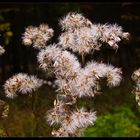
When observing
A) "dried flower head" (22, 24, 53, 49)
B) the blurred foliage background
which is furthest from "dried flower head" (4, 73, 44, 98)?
the blurred foliage background

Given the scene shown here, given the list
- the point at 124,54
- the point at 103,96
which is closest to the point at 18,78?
the point at 103,96

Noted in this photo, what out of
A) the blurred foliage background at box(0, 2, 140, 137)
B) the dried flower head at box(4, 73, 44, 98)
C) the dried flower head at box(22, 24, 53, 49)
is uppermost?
the blurred foliage background at box(0, 2, 140, 137)

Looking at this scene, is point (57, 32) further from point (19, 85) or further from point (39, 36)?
point (19, 85)

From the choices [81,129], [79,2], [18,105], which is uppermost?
[79,2]

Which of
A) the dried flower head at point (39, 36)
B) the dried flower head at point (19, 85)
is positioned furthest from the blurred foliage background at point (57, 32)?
the dried flower head at point (19, 85)

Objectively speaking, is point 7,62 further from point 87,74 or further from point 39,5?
point 87,74

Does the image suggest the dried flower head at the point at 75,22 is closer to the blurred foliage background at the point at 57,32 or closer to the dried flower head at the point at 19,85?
the dried flower head at the point at 19,85

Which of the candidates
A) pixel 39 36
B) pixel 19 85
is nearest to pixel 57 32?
pixel 39 36

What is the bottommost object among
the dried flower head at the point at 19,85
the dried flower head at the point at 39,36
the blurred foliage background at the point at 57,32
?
the dried flower head at the point at 19,85

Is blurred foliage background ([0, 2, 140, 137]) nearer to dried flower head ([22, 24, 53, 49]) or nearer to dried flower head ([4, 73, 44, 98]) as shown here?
dried flower head ([22, 24, 53, 49])

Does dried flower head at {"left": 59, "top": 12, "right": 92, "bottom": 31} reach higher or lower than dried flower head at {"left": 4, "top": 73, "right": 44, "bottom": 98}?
higher

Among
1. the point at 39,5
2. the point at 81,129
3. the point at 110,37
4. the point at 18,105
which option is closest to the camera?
the point at 81,129
